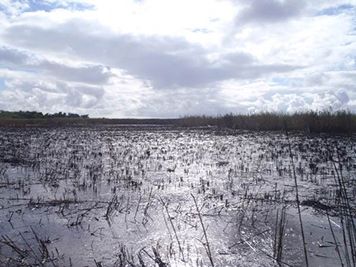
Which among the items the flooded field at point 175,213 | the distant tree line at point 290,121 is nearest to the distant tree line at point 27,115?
the distant tree line at point 290,121

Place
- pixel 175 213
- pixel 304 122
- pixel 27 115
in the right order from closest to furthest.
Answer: pixel 175 213 → pixel 304 122 → pixel 27 115

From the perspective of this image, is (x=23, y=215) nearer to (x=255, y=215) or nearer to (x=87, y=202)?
(x=87, y=202)

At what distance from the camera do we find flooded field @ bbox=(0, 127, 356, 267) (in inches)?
174

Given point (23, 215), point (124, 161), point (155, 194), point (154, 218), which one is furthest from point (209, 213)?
point (124, 161)

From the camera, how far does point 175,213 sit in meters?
6.27

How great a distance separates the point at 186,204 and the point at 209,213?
0.71 m

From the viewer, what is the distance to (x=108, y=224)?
18.5 feet

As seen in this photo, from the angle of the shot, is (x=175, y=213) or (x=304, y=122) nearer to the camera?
(x=175, y=213)

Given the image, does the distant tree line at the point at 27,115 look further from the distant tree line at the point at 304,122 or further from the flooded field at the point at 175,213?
the flooded field at the point at 175,213

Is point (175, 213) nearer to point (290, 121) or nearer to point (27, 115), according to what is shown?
point (290, 121)

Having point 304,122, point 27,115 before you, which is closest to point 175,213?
point 304,122

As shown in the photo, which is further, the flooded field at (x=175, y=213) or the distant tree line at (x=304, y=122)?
the distant tree line at (x=304, y=122)

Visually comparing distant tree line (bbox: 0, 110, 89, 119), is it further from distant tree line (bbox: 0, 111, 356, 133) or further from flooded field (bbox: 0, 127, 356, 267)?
flooded field (bbox: 0, 127, 356, 267)

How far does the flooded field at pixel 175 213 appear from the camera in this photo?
442 centimetres
